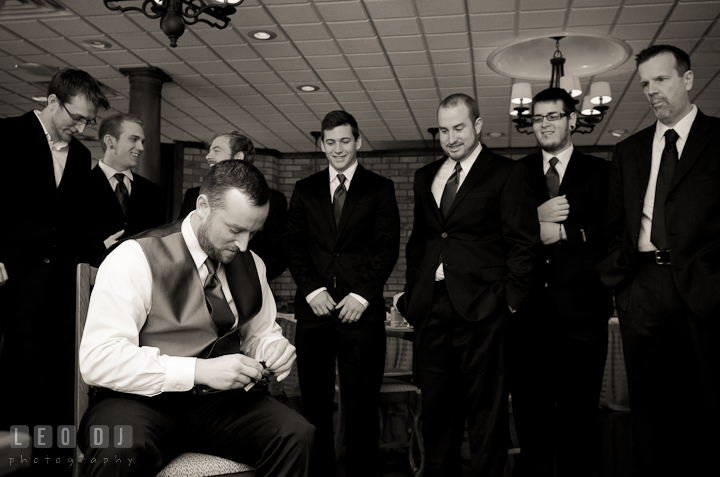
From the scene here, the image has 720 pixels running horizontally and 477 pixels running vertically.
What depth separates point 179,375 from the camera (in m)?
1.65

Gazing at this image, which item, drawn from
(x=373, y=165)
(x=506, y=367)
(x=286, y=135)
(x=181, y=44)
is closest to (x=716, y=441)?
(x=506, y=367)

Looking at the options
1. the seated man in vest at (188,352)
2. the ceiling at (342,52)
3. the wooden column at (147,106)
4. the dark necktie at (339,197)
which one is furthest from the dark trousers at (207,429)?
the wooden column at (147,106)

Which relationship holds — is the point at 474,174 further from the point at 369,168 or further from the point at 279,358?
the point at 369,168

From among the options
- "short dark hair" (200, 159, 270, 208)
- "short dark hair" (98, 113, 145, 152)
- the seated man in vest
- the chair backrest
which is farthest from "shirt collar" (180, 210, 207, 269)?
"short dark hair" (98, 113, 145, 152)

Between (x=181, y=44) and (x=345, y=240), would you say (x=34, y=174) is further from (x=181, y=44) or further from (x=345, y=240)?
(x=181, y=44)

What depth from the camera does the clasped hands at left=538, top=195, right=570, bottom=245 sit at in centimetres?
260

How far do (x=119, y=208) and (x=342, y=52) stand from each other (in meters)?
3.13

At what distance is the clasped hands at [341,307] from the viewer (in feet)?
9.06

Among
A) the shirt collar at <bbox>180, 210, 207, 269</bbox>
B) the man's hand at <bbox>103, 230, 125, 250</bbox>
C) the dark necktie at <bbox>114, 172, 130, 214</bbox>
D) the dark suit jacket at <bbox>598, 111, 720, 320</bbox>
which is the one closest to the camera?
the shirt collar at <bbox>180, 210, 207, 269</bbox>

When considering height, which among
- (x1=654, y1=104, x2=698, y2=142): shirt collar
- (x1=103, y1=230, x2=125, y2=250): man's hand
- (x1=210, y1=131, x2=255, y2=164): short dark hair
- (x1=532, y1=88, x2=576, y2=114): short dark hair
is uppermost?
(x1=532, y1=88, x2=576, y2=114): short dark hair

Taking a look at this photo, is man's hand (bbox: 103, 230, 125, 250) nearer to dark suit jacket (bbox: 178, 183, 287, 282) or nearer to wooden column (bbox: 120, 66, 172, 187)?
dark suit jacket (bbox: 178, 183, 287, 282)

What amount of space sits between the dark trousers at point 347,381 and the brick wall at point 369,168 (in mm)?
6932

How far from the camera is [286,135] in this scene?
9.25 m

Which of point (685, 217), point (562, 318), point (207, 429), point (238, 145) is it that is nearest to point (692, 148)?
point (685, 217)
